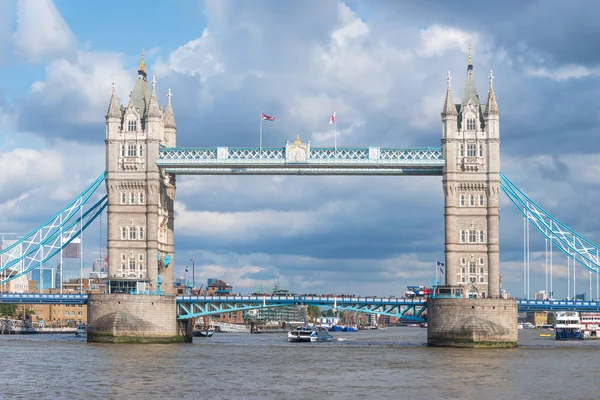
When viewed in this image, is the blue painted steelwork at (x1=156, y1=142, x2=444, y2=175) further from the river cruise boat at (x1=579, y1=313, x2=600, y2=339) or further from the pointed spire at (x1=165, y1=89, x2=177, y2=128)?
the river cruise boat at (x1=579, y1=313, x2=600, y2=339)

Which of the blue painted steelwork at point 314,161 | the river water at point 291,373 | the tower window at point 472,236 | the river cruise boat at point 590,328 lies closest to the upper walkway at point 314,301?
the river water at point 291,373

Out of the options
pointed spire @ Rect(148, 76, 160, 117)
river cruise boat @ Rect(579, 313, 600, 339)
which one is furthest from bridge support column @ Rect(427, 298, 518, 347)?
river cruise boat @ Rect(579, 313, 600, 339)

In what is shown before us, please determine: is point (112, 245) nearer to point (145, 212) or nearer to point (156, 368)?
point (145, 212)

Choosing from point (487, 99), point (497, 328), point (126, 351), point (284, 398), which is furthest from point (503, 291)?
point (284, 398)

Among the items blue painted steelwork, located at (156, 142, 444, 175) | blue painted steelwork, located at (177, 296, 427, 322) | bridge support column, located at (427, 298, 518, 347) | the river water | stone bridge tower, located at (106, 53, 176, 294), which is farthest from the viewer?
stone bridge tower, located at (106, 53, 176, 294)

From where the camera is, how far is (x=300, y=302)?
394ft

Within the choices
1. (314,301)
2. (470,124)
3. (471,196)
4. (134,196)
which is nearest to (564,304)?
(471,196)

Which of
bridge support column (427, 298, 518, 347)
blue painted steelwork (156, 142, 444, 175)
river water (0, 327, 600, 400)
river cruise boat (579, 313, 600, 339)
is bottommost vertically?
river cruise boat (579, 313, 600, 339)

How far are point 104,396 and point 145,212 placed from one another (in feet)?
189

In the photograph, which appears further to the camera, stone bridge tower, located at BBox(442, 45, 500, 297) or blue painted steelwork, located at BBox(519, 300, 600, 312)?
stone bridge tower, located at BBox(442, 45, 500, 297)

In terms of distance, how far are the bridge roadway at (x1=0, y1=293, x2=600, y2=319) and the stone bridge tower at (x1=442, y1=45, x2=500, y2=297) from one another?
5.21 meters

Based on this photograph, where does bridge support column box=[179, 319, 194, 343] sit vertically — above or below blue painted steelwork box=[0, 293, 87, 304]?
below

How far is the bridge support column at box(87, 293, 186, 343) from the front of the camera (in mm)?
112562

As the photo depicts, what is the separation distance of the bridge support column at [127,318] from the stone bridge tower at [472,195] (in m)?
31.0
